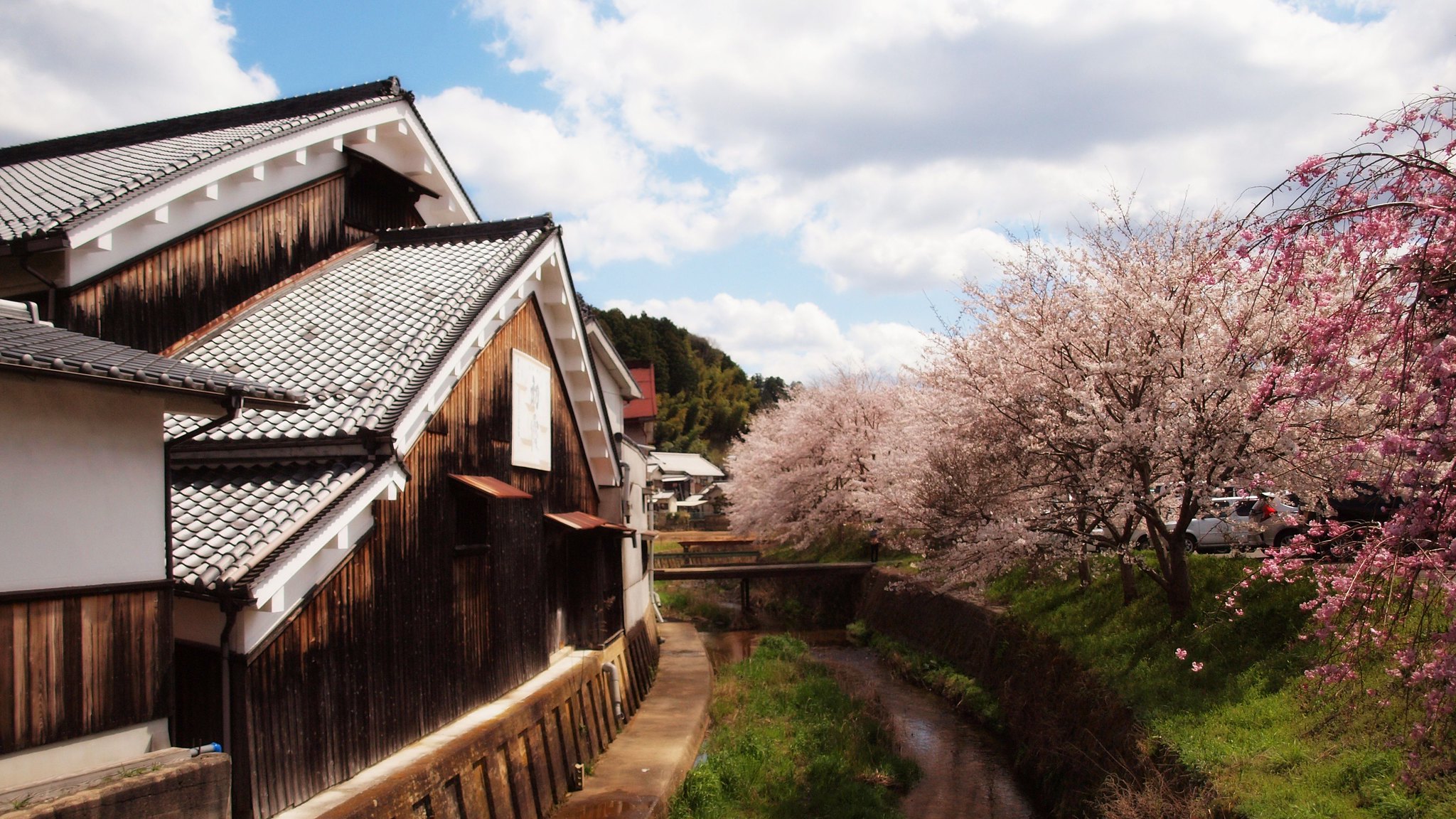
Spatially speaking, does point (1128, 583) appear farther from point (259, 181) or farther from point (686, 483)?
point (686, 483)

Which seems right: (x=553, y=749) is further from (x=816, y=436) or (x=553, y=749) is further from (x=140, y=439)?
(x=816, y=436)

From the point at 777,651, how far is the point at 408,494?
54.6 ft

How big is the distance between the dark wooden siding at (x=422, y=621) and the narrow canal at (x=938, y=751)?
6440mm

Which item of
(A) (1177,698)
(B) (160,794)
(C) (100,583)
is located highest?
(C) (100,583)

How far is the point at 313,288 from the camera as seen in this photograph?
10.9 metres

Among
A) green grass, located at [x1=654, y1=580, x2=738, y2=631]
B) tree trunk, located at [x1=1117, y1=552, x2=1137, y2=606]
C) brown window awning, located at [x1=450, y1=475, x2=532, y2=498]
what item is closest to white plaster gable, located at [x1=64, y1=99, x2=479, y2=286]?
brown window awning, located at [x1=450, y1=475, x2=532, y2=498]

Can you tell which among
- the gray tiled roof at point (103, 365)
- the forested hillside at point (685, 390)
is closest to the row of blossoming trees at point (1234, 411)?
the gray tiled roof at point (103, 365)

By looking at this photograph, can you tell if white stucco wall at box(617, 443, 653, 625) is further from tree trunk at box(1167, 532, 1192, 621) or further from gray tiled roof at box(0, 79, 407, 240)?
tree trunk at box(1167, 532, 1192, 621)

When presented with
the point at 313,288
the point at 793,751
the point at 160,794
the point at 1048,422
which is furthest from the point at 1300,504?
the point at 160,794

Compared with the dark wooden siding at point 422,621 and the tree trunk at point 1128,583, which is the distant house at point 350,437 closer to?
the dark wooden siding at point 422,621

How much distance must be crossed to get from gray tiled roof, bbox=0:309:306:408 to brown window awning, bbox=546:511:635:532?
6.38m

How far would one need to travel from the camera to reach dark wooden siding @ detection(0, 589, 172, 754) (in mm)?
4863

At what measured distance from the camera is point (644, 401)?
31656 mm

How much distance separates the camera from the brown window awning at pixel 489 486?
365 inches
